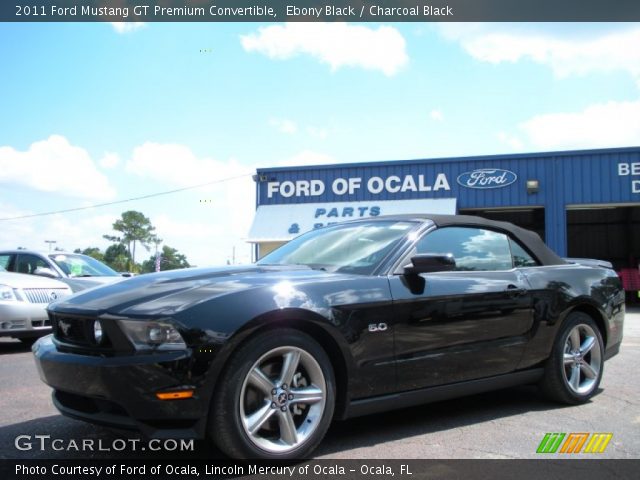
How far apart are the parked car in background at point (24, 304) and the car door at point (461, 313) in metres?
5.54

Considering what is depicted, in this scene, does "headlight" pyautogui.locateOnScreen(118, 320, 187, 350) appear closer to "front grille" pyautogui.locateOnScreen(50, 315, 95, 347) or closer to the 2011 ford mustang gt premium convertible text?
the 2011 ford mustang gt premium convertible text

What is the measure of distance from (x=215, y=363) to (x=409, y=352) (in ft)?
4.17

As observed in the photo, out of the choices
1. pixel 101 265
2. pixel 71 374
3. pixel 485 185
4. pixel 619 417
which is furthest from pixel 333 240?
pixel 485 185

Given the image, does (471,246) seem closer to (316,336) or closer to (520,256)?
(520,256)

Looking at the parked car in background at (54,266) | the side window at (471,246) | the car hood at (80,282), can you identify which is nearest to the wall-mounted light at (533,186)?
the parked car in background at (54,266)

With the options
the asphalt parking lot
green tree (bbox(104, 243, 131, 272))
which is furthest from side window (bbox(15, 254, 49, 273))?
green tree (bbox(104, 243, 131, 272))

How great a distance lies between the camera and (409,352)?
11.8ft

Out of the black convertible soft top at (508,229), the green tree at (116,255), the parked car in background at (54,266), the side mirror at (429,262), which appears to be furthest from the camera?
the green tree at (116,255)

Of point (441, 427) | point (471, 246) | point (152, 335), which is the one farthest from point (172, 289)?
point (471, 246)

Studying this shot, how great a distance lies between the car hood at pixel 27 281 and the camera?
784 centimetres

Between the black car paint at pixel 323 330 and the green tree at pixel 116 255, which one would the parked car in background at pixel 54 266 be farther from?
the green tree at pixel 116 255

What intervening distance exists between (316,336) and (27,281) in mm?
6112

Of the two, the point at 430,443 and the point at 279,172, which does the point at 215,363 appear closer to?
the point at 430,443

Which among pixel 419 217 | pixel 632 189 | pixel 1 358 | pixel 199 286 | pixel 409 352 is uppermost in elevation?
pixel 632 189
